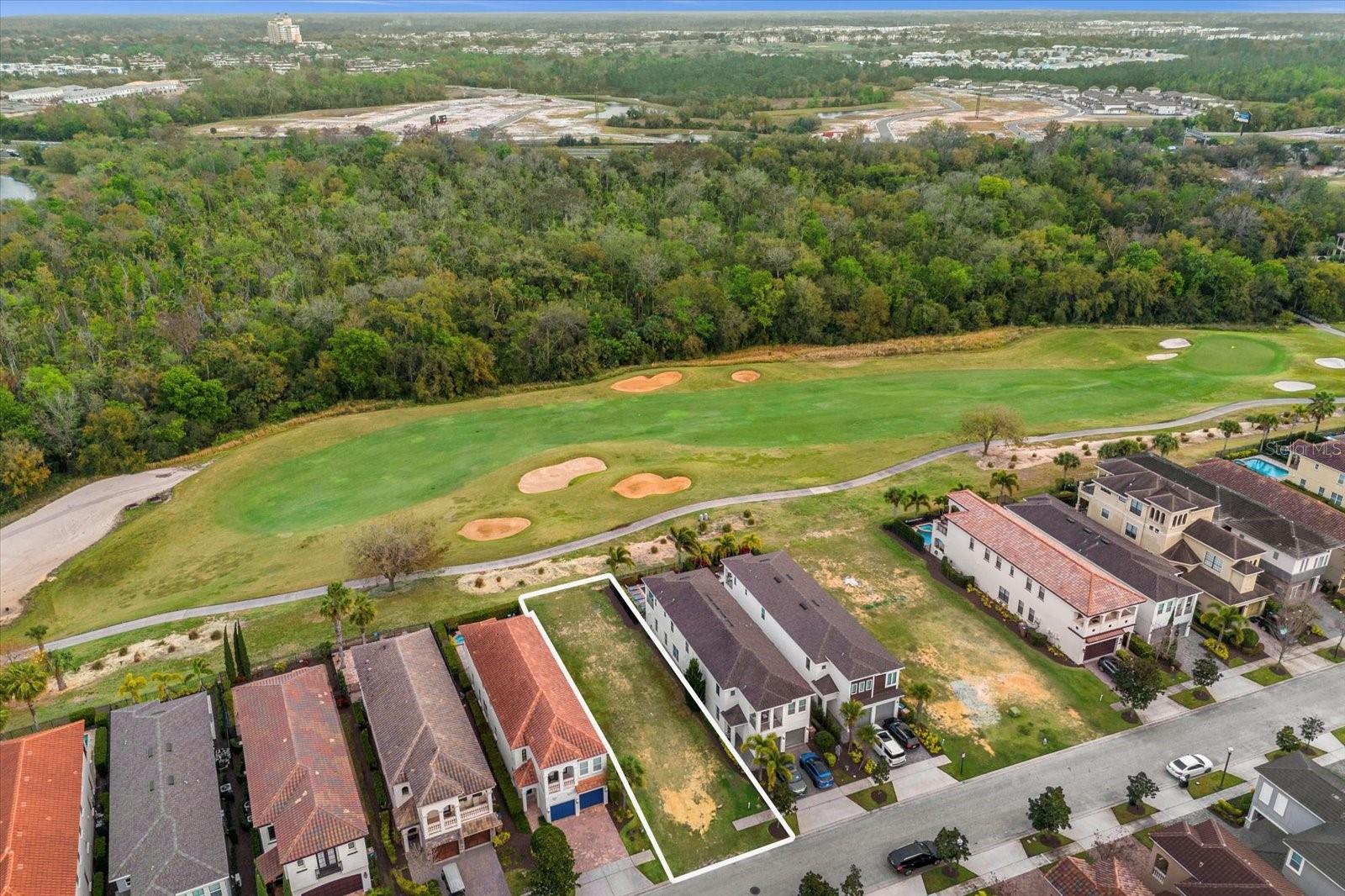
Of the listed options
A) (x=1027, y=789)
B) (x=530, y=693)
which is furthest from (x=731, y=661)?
(x=1027, y=789)

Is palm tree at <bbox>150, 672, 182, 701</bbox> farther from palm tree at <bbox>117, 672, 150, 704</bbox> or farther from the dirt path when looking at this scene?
the dirt path

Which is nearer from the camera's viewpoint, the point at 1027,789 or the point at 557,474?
the point at 1027,789

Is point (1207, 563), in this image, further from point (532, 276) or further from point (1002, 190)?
point (1002, 190)

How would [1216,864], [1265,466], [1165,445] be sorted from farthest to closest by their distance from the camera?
[1265,466]
[1165,445]
[1216,864]

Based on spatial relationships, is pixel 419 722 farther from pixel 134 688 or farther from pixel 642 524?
pixel 642 524

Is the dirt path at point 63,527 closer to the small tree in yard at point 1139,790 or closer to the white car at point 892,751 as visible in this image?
the white car at point 892,751

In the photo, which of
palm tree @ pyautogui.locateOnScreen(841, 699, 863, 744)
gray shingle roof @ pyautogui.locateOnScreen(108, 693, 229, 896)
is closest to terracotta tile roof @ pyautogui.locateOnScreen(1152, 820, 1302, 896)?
palm tree @ pyautogui.locateOnScreen(841, 699, 863, 744)
